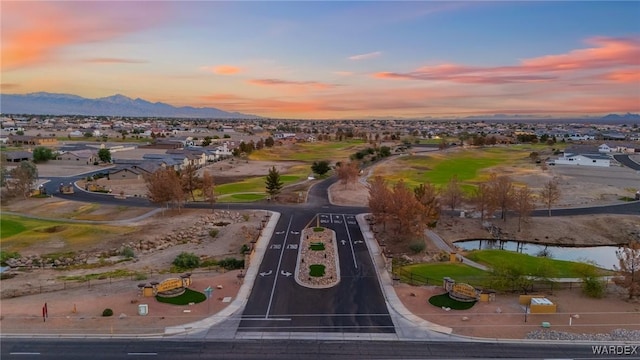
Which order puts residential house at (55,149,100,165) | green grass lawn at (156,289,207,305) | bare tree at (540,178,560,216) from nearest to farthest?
green grass lawn at (156,289,207,305), bare tree at (540,178,560,216), residential house at (55,149,100,165)

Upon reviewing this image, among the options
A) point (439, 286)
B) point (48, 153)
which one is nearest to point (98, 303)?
point (439, 286)

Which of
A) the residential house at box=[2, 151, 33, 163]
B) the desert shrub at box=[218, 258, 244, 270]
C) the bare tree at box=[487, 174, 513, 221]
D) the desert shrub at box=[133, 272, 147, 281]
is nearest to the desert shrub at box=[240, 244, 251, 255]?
the desert shrub at box=[218, 258, 244, 270]

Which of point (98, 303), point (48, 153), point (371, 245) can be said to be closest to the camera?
point (98, 303)

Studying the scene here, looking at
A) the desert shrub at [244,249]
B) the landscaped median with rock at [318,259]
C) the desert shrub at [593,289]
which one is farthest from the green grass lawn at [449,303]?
the desert shrub at [244,249]

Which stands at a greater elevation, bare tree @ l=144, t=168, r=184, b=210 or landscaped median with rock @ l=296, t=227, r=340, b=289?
bare tree @ l=144, t=168, r=184, b=210

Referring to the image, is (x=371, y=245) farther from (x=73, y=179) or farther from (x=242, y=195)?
(x=73, y=179)

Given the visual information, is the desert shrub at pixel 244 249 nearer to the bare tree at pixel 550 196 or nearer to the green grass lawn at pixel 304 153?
the bare tree at pixel 550 196

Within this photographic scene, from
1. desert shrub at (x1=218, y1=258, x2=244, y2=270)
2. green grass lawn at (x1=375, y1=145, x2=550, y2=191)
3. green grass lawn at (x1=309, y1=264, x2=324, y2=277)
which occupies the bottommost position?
desert shrub at (x1=218, y1=258, x2=244, y2=270)

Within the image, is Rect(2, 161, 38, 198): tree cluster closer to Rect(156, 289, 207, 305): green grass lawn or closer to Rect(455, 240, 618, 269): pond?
Rect(156, 289, 207, 305): green grass lawn
